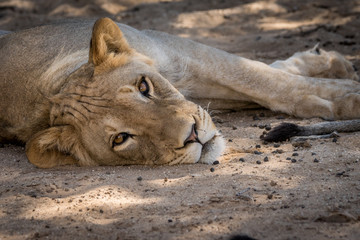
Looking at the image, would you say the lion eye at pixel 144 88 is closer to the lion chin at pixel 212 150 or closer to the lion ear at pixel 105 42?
the lion ear at pixel 105 42

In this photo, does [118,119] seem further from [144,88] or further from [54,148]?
[54,148]

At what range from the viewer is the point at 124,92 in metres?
3.83

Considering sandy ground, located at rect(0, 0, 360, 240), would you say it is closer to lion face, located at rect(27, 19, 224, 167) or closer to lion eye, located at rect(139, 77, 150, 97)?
lion face, located at rect(27, 19, 224, 167)

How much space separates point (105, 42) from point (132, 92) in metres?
0.51

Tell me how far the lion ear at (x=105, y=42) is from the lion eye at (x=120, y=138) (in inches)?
21.8

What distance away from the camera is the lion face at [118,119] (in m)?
3.72

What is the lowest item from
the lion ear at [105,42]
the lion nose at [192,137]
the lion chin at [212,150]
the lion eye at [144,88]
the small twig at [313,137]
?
the small twig at [313,137]

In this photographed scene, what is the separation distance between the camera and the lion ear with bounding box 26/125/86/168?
13.1 ft

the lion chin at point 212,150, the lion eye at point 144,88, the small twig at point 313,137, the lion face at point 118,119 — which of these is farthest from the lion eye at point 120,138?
the small twig at point 313,137

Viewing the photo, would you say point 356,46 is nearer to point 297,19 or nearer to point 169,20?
point 297,19

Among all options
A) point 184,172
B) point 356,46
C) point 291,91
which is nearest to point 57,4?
point 356,46

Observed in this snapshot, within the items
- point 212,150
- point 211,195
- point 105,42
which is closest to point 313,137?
point 212,150

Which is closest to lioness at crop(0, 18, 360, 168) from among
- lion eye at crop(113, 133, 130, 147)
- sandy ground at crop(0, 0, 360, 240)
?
lion eye at crop(113, 133, 130, 147)

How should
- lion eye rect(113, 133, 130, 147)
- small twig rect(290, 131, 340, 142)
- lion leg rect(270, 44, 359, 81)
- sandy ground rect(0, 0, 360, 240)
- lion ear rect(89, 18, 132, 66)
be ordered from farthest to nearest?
lion leg rect(270, 44, 359, 81), small twig rect(290, 131, 340, 142), lion ear rect(89, 18, 132, 66), lion eye rect(113, 133, 130, 147), sandy ground rect(0, 0, 360, 240)
